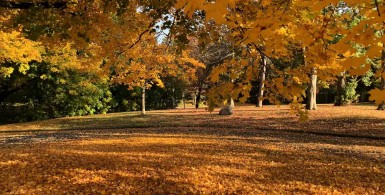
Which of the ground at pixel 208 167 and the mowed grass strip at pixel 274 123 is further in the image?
the mowed grass strip at pixel 274 123

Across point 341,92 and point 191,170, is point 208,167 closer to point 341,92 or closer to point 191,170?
point 191,170

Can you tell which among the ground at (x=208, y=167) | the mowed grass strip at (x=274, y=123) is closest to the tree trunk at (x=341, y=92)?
the mowed grass strip at (x=274, y=123)

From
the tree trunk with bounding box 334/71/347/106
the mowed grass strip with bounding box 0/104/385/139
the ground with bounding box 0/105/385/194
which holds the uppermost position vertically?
the tree trunk with bounding box 334/71/347/106

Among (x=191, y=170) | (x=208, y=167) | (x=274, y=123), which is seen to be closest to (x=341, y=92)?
(x=274, y=123)

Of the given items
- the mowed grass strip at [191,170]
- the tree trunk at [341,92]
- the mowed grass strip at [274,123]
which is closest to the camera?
the mowed grass strip at [191,170]

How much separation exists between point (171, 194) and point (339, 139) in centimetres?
1033

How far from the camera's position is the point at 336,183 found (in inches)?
278

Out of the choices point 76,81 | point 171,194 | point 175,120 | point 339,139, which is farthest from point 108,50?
point 76,81

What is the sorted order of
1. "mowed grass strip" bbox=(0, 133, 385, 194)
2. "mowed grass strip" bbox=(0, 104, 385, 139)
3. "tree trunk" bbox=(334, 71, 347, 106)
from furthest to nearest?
"tree trunk" bbox=(334, 71, 347, 106), "mowed grass strip" bbox=(0, 104, 385, 139), "mowed grass strip" bbox=(0, 133, 385, 194)

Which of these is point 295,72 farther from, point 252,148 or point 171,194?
point 252,148

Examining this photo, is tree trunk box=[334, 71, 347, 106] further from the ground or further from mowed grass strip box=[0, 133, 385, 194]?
mowed grass strip box=[0, 133, 385, 194]

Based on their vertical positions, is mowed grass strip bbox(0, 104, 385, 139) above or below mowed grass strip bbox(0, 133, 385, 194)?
above

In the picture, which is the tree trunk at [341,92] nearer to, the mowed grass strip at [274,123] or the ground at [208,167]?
the mowed grass strip at [274,123]

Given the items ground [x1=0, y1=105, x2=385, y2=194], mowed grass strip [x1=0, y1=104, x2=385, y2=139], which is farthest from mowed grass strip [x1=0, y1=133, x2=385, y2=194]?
mowed grass strip [x1=0, y1=104, x2=385, y2=139]
